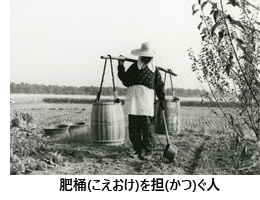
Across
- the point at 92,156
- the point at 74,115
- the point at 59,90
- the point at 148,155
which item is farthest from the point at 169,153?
the point at 74,115

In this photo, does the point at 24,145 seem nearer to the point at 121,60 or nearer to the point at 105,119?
the point at 105,119

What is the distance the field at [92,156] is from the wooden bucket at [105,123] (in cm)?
26

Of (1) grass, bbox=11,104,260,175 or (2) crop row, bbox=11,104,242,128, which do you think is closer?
(1) grass, bbox=11,104,260,175

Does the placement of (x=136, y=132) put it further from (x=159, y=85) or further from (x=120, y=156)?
(x=159, y=85)

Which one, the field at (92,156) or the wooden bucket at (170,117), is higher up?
the wooden bucket at (170,117)

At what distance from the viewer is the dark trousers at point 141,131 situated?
4148 mm

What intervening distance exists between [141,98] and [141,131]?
0.47m

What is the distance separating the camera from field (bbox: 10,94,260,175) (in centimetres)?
372

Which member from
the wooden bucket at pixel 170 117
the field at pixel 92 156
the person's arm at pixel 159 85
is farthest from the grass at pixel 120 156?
the person's arm at pixel 159 85

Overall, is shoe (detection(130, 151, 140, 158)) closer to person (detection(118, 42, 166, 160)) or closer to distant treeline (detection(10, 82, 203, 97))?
person (detection(118, 42, 166, 160))

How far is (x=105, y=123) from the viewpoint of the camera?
13.6ft
